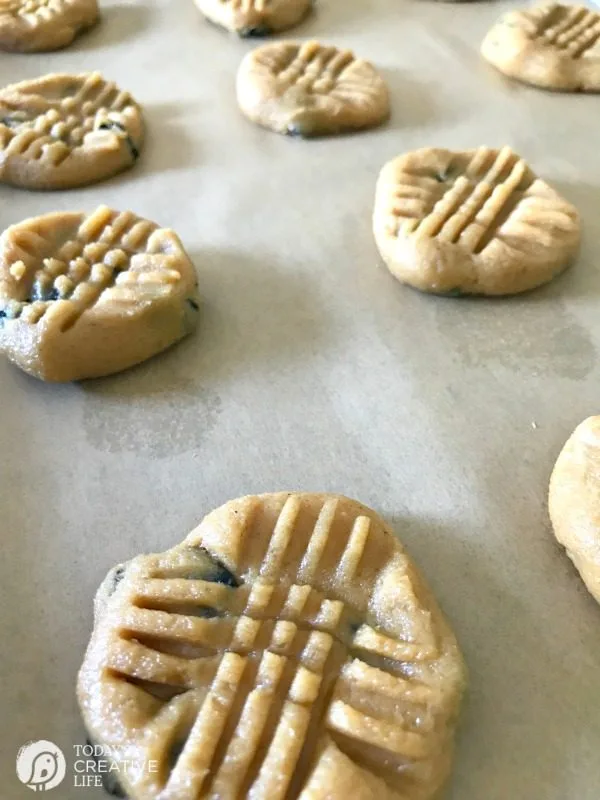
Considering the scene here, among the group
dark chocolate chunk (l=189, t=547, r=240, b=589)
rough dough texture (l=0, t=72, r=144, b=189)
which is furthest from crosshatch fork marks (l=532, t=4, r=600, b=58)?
dark chocolate chunk (l=189, t=547, r=240, b=589)

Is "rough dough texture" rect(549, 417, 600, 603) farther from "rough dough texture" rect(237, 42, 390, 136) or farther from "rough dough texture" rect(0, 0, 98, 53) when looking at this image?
"rough dough texture" rect(0, 0, 98, 53)

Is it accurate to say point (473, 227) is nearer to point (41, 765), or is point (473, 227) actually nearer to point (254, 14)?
point (254, 14)

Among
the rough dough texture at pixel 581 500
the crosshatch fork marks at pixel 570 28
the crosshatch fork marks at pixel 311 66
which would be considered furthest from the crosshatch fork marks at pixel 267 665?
the crosshatch fork marks at pixel 570 28

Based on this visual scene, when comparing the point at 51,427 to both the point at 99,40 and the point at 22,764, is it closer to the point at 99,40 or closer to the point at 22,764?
the point at 22,764

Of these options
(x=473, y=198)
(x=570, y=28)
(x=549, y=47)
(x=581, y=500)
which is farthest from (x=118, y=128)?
(x=581, y=500)

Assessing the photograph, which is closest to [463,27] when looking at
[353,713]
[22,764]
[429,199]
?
[429,199]

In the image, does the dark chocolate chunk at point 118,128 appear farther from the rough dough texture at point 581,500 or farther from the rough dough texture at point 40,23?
the rough dough texture at point 581,500
